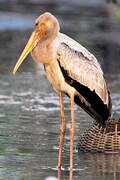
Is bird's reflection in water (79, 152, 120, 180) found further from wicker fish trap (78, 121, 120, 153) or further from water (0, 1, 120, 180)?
wicker fish trap (78, 121, 120, 153)

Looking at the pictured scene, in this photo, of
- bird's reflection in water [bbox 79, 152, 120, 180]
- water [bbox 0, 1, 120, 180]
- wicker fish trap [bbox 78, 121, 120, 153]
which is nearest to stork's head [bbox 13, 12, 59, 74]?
water [bbox 0, 1, 120, 180]

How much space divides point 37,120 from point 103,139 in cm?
→ 272

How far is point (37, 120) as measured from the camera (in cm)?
1498

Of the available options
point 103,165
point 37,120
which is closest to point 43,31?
point 103,165

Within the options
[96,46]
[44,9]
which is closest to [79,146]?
[96,46]

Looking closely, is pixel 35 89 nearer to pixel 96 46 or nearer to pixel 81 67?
pixel 81 67

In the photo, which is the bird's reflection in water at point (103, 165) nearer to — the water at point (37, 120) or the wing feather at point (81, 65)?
the water at point (37, 120)

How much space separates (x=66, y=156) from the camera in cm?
1199

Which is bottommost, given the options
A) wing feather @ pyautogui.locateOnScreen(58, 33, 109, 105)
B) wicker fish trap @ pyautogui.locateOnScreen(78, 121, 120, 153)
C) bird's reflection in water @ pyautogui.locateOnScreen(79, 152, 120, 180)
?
bird's reflection in water @ pyautogui.locateOnScreen(79, 152, 120, 180)

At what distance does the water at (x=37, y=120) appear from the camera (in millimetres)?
10969

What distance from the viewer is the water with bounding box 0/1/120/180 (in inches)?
432

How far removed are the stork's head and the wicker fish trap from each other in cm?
186

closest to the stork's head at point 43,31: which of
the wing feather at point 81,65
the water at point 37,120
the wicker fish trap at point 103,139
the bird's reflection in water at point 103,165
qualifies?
the wing feather at point 81,65

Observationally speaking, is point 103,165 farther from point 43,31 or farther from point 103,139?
point 43,31
